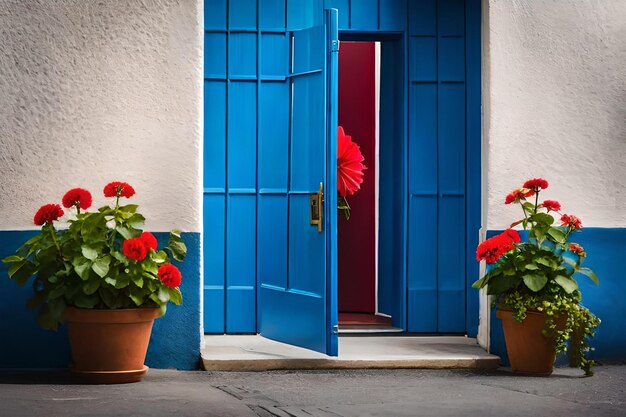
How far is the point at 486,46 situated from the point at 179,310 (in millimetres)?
2998

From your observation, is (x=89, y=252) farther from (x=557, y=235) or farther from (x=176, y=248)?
(x=557, y=235)

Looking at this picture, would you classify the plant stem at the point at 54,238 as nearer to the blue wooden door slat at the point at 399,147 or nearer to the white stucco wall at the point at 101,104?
the white stucco wall at the point at 101,104

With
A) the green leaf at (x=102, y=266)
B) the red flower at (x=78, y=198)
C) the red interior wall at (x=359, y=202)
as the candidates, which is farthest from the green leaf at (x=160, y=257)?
the red interior wall at (x=359, y=202)

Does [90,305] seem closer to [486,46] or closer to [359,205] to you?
[486,46]

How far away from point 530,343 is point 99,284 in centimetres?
293

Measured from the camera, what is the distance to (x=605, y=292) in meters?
7.95

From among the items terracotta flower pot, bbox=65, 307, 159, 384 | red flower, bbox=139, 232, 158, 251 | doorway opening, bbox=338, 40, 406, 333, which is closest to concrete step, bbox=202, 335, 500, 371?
terracotta flower pot, bbox=65, 307, 159, 384

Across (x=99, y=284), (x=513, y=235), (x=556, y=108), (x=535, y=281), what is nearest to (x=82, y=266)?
(x=99, y=284)

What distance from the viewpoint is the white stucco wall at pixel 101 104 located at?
7.43 m

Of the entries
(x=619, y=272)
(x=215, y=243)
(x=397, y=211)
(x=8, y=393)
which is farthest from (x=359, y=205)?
(x=8, y=393)

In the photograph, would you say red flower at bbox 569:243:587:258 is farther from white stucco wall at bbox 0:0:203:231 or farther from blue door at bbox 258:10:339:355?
white stucco wall at bbox 0:0:203:231

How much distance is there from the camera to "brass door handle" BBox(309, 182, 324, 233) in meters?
7.66

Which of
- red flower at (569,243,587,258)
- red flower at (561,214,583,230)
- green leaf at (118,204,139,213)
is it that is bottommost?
red flower at (569,243,587,258)

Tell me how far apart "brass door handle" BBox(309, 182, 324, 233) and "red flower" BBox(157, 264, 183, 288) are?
125cm
